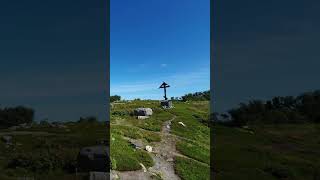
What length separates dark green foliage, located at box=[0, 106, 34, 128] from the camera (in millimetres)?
67250

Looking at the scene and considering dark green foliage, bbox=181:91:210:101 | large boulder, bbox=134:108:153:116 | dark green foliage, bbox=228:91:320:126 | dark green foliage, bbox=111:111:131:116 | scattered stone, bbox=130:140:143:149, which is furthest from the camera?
dark green foliage, bbox=228:91:320:126

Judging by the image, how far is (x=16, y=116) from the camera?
6875cm

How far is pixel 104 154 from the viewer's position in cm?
3098

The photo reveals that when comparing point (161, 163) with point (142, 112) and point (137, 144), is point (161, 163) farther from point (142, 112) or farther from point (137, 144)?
point (142, 112)

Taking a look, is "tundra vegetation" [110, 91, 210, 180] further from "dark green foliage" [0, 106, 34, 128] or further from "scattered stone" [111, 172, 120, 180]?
"dark green foliage" [0, 106, 34, 128]

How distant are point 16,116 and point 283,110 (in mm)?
38555

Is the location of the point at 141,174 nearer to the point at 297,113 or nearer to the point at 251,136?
the point at 251,136

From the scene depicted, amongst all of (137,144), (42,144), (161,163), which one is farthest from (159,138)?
(42,144)

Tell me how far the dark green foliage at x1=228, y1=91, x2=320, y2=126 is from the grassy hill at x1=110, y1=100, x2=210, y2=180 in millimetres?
21384

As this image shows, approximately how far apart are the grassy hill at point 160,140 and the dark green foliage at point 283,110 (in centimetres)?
2138

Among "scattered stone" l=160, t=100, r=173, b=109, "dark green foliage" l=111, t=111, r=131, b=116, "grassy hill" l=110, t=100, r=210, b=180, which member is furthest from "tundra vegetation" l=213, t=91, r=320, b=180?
"dark green foliage" l=111, t=111, r=131, b=116

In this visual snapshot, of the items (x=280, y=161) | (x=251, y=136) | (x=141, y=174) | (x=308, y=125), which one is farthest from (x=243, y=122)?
(x=141, y=174)

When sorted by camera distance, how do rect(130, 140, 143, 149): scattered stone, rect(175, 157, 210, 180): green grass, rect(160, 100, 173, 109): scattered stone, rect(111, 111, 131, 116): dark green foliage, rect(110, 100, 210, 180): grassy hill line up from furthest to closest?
rect(160, 100, 173, 109): scattered stone
rect(111, 111, 131, 116): dark green foliage
rect(130, 140, 143, 149): scattered stone
rect(110, 100, 210, 180): grassy hill
rect(175, 157, 210, 180): green grass

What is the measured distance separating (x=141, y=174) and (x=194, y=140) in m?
8.12
